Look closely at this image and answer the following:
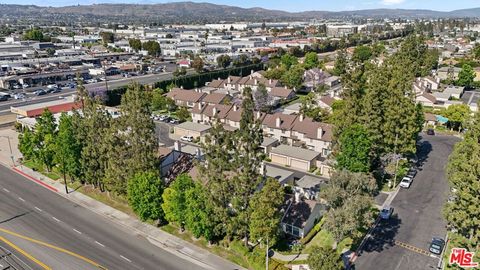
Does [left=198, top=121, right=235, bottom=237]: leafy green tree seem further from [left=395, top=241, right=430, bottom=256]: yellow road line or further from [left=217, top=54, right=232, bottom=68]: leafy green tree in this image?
[left=217, top=54, right=232, bottom=68]: leafy green tree

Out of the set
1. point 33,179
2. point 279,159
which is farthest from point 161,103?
point 279,159

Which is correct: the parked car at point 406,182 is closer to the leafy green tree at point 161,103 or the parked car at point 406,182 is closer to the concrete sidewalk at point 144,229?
the concrete sidewalk at point 144,229

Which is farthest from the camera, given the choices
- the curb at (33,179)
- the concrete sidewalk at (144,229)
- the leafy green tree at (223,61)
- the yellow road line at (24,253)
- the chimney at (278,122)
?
the leafy green tree at (223,61)

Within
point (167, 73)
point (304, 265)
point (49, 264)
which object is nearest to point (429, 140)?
point (304, 265)

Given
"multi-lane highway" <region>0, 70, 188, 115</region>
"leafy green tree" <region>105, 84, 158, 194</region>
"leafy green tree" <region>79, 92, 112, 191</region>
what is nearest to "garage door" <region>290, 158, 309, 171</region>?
"leafy green tree" <region>105, 84, 158, 194</region>

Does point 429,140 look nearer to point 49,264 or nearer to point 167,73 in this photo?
point 49,264

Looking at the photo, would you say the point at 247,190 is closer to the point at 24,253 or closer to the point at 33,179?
the point at 24,253
